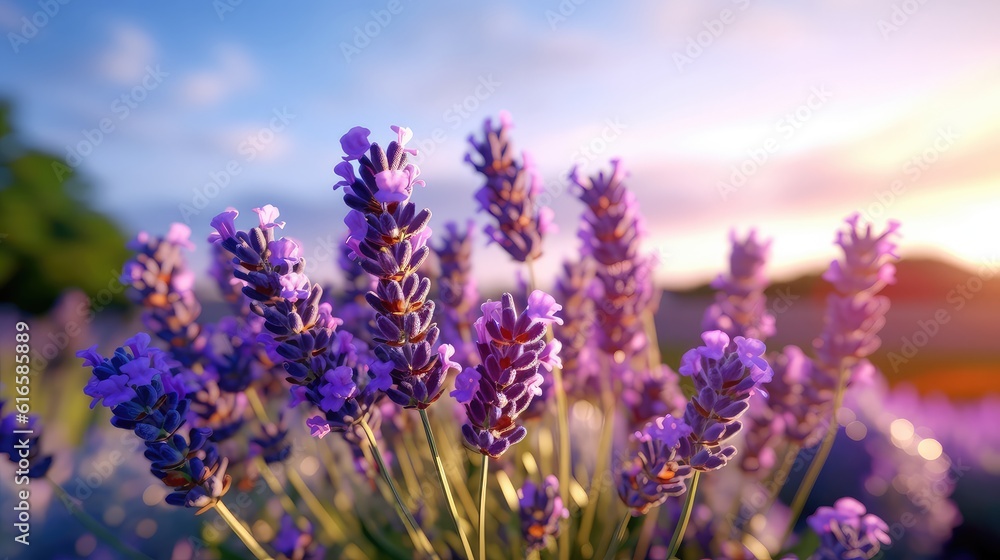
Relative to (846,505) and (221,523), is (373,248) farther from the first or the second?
(221,523)

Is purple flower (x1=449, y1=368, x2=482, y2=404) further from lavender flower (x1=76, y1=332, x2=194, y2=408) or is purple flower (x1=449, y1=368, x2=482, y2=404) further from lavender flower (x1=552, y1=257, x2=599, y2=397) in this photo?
lavender flower (x1=552, y1=257, x2=599, y2=397)

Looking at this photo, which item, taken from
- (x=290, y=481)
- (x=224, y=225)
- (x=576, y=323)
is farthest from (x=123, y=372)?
(x=576, y=323)

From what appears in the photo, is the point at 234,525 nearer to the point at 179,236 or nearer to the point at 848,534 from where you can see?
the point at 179,236

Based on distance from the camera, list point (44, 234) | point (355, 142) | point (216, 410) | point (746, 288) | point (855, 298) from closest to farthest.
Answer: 1. point (355, 142)
2. point (216, 410)
3. point (855, 298)
4. point (746, 288)
5. point (44, 234)

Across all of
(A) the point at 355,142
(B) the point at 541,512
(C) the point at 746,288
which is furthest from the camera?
(C) the point at 746,288

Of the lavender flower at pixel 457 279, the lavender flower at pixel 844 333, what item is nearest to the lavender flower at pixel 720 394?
the lavender flower at pixel 844 333

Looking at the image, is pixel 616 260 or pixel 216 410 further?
pixel 616 260
